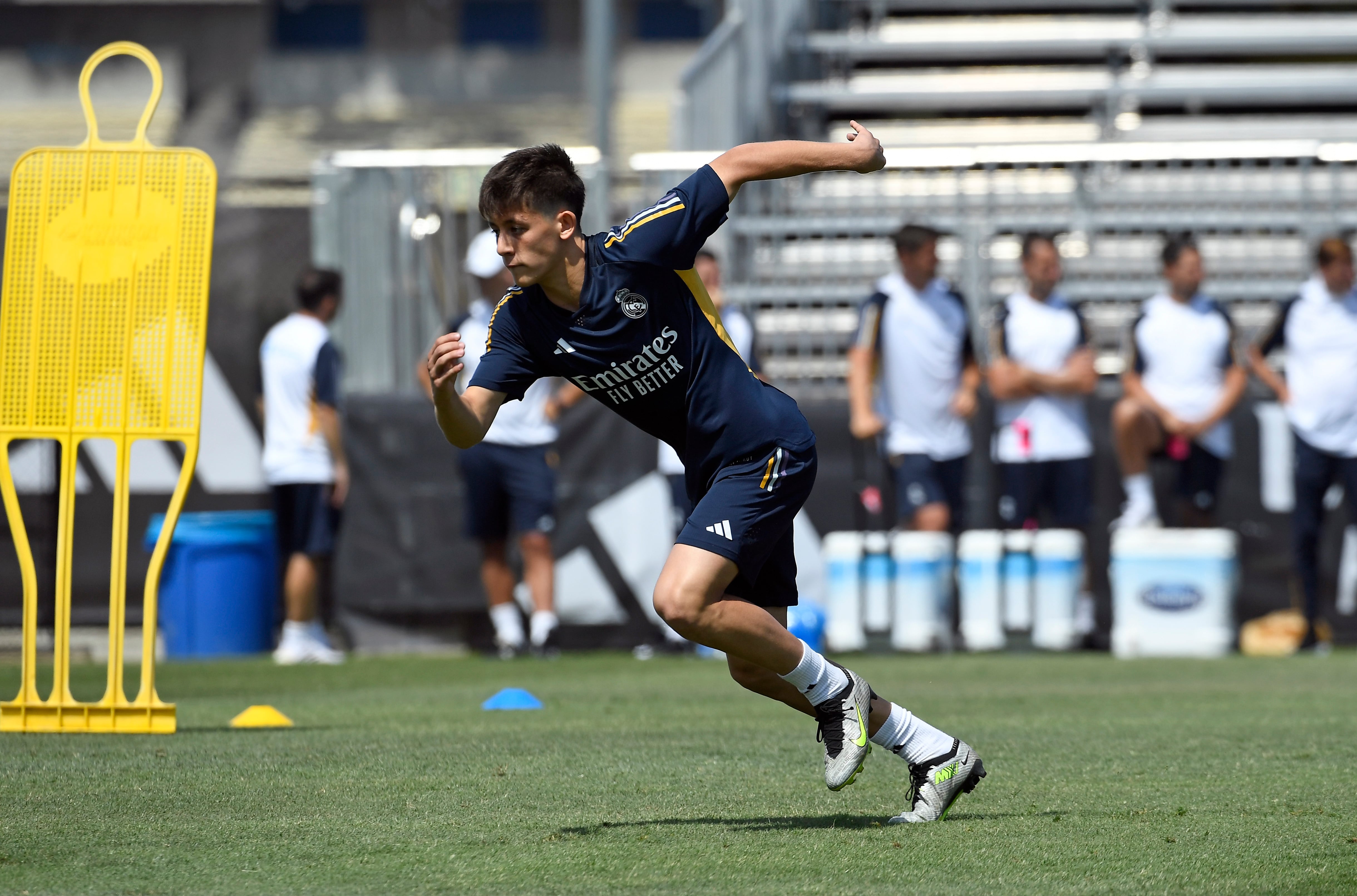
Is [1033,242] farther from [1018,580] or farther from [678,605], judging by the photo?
[678,605]

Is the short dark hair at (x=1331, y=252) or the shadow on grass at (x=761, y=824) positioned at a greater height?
the short dark hair at (x=1331, y=252)

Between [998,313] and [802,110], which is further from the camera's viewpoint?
[802,110]

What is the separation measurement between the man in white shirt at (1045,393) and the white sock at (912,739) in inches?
255

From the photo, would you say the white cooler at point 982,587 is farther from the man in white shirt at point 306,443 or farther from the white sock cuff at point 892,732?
the white sock cuff at point 892,732

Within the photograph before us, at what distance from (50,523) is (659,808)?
7914mm

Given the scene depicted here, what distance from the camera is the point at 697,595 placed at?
467 centimetres

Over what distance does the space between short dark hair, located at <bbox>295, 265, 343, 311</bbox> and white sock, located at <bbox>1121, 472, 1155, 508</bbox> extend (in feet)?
16.2

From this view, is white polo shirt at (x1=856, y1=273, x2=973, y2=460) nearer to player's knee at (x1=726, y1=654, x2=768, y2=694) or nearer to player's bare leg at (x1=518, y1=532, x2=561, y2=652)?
player's bare leg at (x1=518, y1=532, x2=561, y2=652)

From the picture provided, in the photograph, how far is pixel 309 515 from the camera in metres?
11.0

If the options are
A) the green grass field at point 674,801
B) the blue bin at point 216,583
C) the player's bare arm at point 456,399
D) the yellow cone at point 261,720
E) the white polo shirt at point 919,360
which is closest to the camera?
the green grass field at point 674,801

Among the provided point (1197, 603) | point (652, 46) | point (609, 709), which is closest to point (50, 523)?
point (609, 709)

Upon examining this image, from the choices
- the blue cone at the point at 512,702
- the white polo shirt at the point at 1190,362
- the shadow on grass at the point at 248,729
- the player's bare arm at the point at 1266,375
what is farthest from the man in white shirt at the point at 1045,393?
the shadow on grass at the point at 248,729

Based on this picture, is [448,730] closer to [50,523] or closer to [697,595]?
[697,595]

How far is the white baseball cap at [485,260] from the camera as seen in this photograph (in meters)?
10.7
